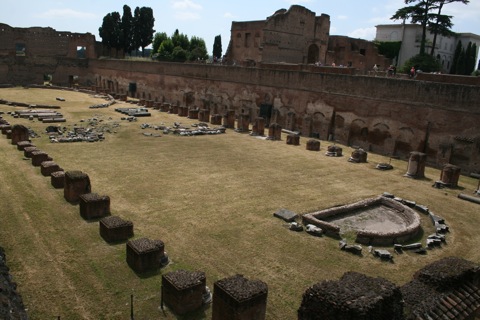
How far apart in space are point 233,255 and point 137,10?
4974cm

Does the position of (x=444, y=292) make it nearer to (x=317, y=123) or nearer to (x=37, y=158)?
(x=37, y=158)

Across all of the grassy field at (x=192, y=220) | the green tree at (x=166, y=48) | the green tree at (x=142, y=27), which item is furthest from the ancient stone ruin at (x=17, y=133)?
the green tree at (x=142, y=27)

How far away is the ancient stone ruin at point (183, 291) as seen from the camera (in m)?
6.34

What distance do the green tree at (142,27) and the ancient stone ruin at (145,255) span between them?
49.1 meters

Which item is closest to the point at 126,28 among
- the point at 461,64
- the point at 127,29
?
the point at 127,29

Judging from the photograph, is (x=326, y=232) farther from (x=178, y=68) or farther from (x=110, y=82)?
(x=110, y=82)

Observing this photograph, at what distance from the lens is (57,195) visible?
11.0m

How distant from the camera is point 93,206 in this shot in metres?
9.61

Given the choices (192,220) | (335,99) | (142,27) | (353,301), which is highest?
(142,27)

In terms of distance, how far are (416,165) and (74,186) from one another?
38.7 ft

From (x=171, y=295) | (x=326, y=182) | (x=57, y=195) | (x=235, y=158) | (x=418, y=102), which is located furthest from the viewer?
(x=418, y=102)

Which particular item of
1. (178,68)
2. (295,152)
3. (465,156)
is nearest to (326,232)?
(295,152)

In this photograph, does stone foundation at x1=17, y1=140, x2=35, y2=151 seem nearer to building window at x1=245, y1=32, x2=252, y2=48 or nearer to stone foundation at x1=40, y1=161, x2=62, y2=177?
stone foundation at x1=40, y1=161, x2=62, y2=177

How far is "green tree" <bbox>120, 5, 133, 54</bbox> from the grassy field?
36.8 meters
